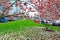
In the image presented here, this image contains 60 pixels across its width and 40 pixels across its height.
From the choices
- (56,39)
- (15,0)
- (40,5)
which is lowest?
(56,39)

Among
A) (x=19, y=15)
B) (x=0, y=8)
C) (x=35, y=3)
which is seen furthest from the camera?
(x=35, y=3)

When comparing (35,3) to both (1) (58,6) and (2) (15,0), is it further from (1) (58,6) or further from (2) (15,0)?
(1) (58,6)

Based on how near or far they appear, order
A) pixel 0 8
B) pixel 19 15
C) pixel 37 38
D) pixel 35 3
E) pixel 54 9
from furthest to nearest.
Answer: pixel 37 38, pixel 54 9, pixel 35 3, pixel 0 8, pixel 19 15

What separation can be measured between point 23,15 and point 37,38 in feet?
17.8

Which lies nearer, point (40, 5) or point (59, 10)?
point (40, 5)

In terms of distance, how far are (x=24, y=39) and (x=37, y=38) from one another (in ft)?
3.25

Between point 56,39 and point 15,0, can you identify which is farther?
point 56,39

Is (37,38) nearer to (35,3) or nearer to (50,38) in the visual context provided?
(50,38)

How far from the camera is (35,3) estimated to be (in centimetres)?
666

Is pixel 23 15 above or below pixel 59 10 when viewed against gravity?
above

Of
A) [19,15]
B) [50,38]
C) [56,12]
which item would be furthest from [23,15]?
[50,38]

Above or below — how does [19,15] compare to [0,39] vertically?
above

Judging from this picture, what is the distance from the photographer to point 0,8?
5926 millimetres

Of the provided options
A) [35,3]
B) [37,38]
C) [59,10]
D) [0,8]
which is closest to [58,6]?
[59,10]
